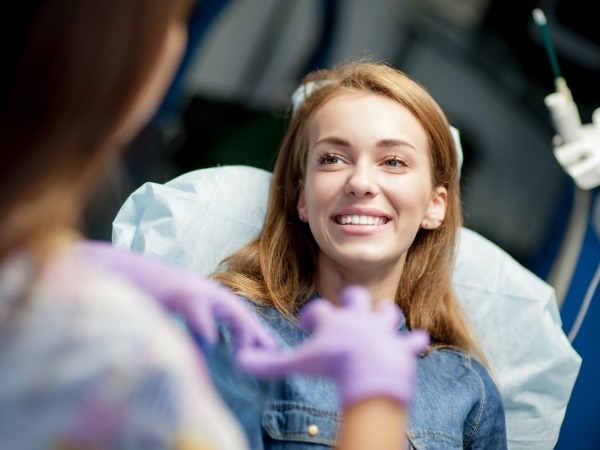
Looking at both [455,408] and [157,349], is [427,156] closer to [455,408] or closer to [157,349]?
[455,408]

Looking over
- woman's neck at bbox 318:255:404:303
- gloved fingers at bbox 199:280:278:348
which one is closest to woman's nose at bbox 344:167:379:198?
woman's neck at bbox 318:255:404:303

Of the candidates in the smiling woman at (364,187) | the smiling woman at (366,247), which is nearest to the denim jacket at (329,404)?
the smiling woman at (366,247)

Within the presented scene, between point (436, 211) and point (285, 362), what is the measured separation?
678 mm

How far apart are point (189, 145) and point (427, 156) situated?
127cm

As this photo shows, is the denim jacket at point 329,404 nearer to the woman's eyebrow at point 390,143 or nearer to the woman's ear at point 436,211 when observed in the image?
the woman's ear at point 436,211

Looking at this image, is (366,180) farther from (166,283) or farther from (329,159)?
(166,283)

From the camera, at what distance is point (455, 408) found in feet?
4.16

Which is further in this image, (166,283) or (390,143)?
(390,143)

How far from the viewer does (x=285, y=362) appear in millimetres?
781

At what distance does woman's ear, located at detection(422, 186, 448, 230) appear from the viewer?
1395mm

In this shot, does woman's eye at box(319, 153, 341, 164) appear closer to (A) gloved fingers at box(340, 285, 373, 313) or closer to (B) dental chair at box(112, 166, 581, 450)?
(B) dental chair at box(112, 166, 581, 450)

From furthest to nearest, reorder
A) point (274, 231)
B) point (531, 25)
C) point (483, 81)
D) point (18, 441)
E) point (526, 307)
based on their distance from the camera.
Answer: point (483, 81) < point (531, 25) < point (526, 307) < point (274, 231) < point (18, 441)

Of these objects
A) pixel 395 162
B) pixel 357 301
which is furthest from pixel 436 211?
pixel 357 301

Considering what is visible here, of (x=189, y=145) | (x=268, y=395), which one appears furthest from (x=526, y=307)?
(x=189, y=145)
